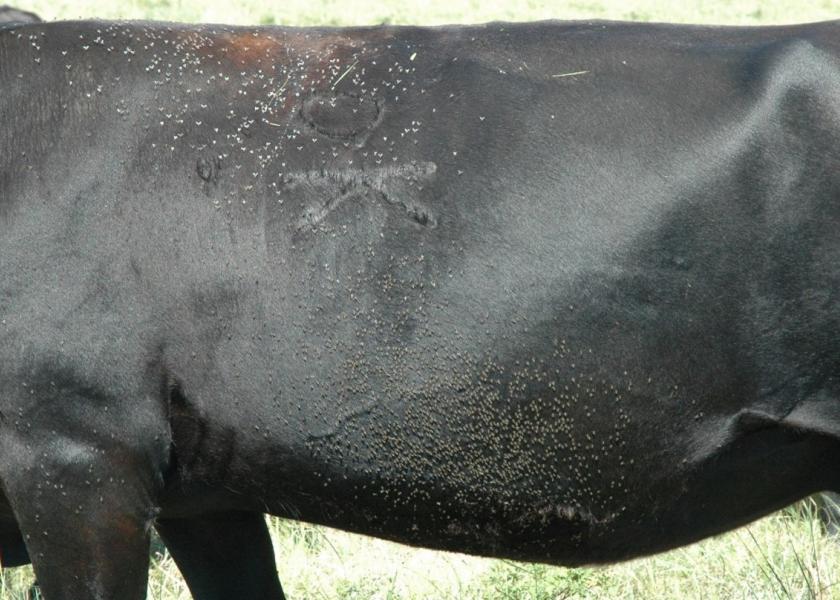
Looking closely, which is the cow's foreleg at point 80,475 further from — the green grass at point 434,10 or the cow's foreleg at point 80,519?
the green grass at point 434,10

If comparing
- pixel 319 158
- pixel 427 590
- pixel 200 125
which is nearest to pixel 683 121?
pixel 319 158

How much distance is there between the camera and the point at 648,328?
2662mm

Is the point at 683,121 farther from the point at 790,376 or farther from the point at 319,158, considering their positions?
the point at 319,158

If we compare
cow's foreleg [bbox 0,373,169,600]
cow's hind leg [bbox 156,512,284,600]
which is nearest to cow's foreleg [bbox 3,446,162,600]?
cow's foreleg [bbox 0,373,169,600]

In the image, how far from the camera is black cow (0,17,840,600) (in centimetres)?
265

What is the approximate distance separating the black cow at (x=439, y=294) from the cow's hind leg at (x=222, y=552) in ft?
1.76

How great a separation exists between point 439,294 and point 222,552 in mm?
1221

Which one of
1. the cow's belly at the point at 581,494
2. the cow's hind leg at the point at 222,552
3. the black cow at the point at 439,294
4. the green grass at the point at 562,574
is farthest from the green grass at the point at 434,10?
the cow's belly at the point at 581,494

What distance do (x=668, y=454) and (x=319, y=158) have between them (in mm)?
1016

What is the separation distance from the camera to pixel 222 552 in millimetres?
3490

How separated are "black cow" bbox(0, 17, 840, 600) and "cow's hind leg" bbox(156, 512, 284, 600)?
0.54m

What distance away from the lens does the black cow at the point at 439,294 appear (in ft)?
8.71

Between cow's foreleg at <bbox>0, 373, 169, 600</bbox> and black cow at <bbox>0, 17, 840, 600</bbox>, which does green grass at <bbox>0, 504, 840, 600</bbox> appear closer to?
black cow at <bbox>0, 17, 840, 600</bbox>

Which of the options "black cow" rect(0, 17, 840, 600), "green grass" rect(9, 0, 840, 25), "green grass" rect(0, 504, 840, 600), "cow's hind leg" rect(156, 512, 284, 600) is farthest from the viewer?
"green grass" rect(9, 0, 840, 25)
